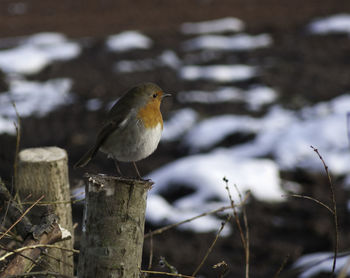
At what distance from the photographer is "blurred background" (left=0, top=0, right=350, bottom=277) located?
5637 millimetres

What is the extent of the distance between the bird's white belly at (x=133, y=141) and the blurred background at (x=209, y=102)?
1.91 feet

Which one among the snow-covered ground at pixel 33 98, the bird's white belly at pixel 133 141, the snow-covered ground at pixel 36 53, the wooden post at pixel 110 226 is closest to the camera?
the wooden post at pixel 110 226

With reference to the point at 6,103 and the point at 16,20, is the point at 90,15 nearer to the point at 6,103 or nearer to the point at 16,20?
the point at 16,20

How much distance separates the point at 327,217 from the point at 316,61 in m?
5.41

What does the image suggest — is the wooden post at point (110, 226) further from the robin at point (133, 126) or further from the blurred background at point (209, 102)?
the robin at point (133, 126)

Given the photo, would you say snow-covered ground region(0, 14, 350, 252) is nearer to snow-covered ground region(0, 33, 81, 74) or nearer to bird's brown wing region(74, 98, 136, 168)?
snow-covered ground region(0, 33, 81, 74)

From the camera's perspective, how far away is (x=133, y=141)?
275 centimetres

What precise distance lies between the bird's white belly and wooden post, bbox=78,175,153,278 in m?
0.50

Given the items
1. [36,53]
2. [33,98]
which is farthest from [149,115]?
[36,53]

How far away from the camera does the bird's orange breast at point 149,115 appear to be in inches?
108

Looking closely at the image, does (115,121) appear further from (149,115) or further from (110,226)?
(110,226)

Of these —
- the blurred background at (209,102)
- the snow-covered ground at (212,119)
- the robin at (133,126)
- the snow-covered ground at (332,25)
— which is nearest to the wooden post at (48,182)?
the robin at (133,126)

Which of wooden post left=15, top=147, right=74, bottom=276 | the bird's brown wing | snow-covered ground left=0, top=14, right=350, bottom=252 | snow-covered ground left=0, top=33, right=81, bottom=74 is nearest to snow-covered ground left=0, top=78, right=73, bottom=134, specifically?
snow-covered ground left=0, top=14, right=350, bottom=252

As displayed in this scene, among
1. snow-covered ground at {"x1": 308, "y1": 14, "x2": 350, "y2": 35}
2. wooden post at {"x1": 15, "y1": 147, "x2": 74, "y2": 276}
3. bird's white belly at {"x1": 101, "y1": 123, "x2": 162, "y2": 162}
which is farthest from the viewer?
snow-covered ground at {"x1": 308, "y1": 14, "x2": 350, "y2": 35}
